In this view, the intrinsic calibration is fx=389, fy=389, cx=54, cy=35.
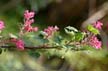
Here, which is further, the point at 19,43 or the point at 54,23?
the point at 54,23

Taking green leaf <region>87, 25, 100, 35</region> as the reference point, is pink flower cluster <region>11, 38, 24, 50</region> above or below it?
below

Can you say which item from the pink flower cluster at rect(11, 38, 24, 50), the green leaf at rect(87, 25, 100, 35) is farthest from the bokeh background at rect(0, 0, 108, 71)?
the green leaf at rect(87, 25, 100, 35)

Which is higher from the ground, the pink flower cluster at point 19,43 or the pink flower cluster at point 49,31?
the pink flower cluster at point 49,31

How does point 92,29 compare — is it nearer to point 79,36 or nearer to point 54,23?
point 79,36

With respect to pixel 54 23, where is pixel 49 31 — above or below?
below

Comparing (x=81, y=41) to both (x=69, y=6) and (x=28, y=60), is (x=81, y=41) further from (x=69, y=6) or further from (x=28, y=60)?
(x=69, y=6)

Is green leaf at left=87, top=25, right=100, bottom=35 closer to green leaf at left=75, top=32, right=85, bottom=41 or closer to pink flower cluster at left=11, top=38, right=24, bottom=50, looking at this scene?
green leaf at left=75, top=32, right=85, bottom=41

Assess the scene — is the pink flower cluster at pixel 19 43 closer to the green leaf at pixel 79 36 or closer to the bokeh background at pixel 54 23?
the bokeh background at pixel 54 23

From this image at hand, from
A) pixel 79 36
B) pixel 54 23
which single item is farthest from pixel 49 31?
pixel 54 23

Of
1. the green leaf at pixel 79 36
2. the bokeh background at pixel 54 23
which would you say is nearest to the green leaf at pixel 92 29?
the green leaf at pixel 79 36
